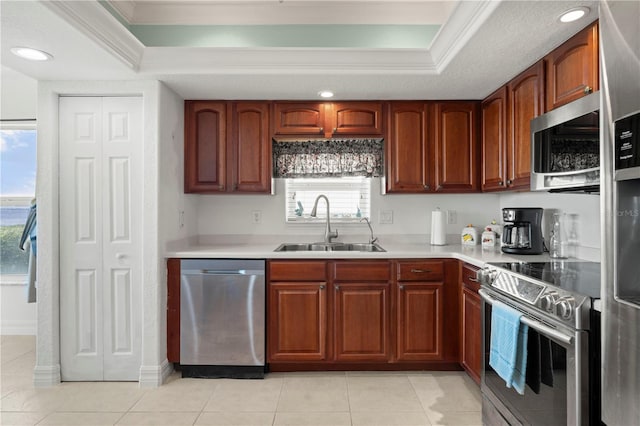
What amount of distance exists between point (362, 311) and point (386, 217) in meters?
1.04

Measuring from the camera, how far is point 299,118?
3176 mm

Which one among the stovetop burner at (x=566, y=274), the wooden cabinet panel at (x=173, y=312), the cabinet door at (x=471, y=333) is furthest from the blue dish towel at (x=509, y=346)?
the wooden cabinet panel at (x=173, y=312)

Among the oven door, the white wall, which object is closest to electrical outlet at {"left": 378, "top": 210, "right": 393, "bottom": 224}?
the white wall

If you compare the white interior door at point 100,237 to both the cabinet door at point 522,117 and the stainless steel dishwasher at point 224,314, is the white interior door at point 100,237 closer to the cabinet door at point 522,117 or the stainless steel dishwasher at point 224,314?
the stainless steel dishwasher at point 224,314

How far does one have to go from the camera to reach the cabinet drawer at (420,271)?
2807 millimetres

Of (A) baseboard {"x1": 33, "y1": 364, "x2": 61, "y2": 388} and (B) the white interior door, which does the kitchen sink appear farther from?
(A) baseboard {"x1": 33, "y1": 364, "x2": 61, "y2": 388}

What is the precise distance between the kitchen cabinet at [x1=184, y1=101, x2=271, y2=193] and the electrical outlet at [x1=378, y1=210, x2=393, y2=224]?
1.10m

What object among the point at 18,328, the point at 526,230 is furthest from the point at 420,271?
the point at 18,328

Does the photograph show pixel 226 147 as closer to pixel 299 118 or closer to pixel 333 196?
pixel 299 118

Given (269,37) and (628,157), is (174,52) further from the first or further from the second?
(628,157)

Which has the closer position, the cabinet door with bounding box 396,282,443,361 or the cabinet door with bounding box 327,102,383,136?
the cabinet door with bounding box 396,282,443,361

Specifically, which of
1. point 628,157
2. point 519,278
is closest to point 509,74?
point 519,278

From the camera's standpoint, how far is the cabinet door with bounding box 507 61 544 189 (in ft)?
7.63

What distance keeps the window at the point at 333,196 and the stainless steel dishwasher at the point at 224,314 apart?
90 cm
